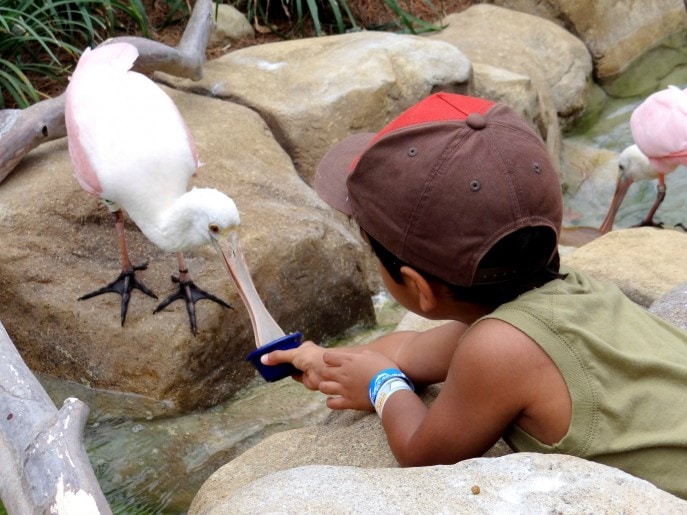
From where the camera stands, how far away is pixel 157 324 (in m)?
3.21

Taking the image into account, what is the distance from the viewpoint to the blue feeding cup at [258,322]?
214 cm

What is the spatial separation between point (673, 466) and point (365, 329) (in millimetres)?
2122

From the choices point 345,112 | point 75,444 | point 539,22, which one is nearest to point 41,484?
point 75,444

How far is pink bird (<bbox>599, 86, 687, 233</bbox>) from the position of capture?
15.8ft

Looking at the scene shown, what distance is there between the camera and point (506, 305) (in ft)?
5.30

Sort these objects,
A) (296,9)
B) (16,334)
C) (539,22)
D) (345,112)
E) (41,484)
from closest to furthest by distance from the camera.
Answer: (41,484)
(16,334)
(345,112)
(296,9)
(539,22)

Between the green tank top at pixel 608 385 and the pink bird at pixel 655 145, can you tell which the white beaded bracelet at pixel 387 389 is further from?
the pink bird at pixel 655 145

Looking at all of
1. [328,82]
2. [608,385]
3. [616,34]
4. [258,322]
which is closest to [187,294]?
[258,322]

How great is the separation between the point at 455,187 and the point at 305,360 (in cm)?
70

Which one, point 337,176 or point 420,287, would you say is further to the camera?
point 337,176

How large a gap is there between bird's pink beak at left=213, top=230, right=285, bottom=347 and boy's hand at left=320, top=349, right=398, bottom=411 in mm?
512

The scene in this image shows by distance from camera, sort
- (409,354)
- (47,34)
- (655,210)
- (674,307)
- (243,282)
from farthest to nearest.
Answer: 1. (655,210)
2. (47,34)
3. (243,282)
4. (674,307)
5. (409,354)

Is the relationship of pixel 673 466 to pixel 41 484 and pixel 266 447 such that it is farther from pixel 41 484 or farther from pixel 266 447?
pixel 41 484

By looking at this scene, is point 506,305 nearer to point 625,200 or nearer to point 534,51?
point 625,200
